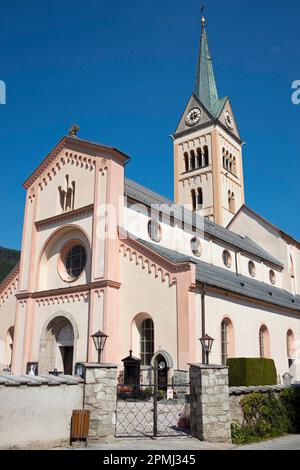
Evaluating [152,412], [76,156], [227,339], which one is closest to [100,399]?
[152,412]

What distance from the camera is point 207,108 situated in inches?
1992

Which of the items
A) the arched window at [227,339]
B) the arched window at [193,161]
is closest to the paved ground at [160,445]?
the arched window at [227,339]

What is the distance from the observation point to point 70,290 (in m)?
22.5

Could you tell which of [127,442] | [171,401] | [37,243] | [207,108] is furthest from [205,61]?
[127,442]

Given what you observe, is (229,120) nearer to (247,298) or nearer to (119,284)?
(247,298)

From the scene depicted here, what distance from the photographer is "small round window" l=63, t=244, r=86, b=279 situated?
2327cm

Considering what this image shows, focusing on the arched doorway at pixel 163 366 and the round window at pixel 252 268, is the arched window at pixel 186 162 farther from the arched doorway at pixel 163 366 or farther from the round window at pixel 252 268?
the arched doorway at pixel 163 366

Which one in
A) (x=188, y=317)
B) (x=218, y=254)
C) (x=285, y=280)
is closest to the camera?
(x=188, y=317)

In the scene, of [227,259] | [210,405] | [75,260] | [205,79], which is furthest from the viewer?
[205,79]

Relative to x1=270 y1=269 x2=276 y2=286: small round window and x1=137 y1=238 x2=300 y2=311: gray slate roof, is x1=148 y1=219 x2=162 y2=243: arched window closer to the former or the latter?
x1=137 y1=238 x2=300 y2=311: gray slate roof

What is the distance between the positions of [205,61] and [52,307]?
43.2 meters

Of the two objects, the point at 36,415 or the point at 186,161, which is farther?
the point at 186,161

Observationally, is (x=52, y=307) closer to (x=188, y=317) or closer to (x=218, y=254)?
(x=188, y=317)

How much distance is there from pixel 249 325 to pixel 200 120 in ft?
105
